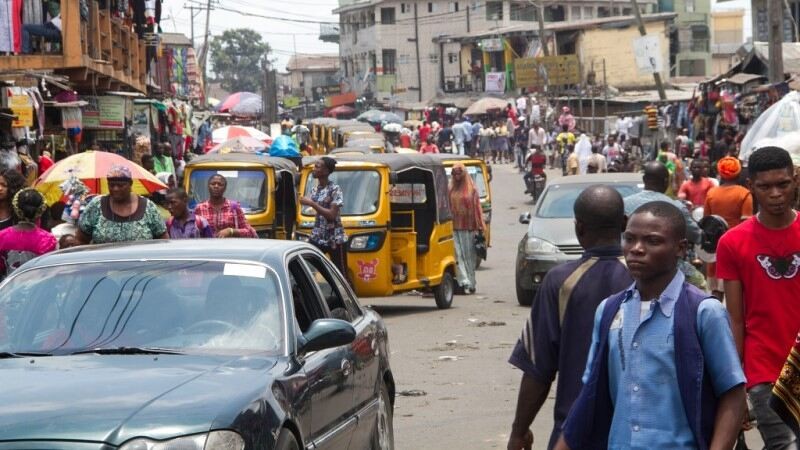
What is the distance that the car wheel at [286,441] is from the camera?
5.92 m

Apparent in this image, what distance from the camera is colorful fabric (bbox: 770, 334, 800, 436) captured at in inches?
177

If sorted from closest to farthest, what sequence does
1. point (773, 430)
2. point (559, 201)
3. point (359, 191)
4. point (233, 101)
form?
point (773, 430), point (359, 191), point (559, 201), point (233, 101)

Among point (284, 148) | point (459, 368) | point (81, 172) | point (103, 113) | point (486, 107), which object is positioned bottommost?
point (459, 368)

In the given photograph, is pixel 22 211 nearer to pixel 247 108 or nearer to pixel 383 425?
pixel 383 425

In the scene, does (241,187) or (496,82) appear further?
(496,82)

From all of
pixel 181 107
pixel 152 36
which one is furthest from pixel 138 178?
pixel 181 107

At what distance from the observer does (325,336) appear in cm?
656

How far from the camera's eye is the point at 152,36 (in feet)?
111

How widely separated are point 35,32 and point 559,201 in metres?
7.80

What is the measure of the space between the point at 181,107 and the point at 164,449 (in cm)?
3177

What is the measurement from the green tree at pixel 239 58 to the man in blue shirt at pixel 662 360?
15831 centimetres

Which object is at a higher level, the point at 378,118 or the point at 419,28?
the point at 419,28

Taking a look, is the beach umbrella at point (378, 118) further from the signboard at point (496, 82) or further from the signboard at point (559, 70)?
the signboard at point (496, 82)

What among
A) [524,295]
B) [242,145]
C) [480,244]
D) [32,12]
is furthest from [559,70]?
[524,295]
